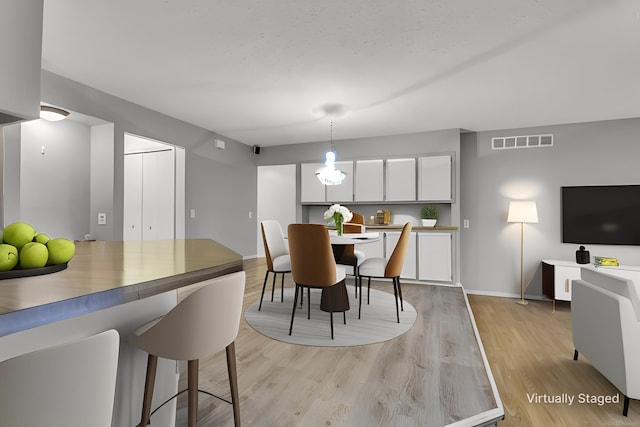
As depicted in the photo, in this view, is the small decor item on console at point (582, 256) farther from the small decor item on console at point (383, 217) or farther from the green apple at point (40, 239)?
the green apple at point (40, 239)

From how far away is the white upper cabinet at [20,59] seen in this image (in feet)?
2.80

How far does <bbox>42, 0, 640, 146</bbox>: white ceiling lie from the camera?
220 centimetres

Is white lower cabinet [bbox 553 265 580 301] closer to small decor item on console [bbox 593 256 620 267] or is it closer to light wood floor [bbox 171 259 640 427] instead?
small decor item on console [bbox 593 256 620 267]

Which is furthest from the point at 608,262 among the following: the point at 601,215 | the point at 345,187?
the point at 345,187

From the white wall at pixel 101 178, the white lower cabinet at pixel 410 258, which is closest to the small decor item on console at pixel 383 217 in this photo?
the white lower cabinet at pixel 410 258

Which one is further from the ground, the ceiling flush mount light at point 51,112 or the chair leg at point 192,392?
the ceiling flush mount light at point 51,112

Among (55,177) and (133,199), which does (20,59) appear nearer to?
(55,177)

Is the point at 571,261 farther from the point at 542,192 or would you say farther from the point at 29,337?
the point at 29,337

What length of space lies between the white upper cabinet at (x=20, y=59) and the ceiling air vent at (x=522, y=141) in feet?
18.4

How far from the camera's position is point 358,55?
2771mm

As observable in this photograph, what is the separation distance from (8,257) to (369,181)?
5010mm

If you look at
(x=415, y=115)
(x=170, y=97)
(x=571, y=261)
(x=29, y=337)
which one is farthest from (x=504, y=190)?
(x=29, y=337)

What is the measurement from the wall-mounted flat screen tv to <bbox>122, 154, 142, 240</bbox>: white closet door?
648cm

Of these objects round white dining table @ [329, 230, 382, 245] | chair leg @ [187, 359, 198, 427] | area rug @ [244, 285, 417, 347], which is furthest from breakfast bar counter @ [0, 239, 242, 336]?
round white dining table @ [329, 230, 382, 245]
